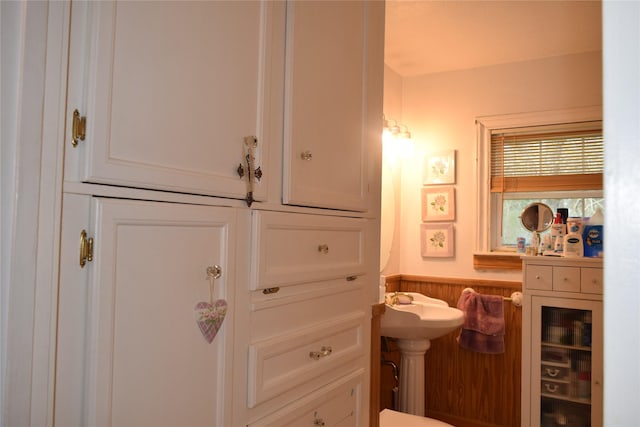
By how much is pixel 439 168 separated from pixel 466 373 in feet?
4.26

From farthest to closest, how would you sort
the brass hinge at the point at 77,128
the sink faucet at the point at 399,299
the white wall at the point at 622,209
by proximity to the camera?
the sink faucet at the point at 399,299 < the brass hinge at the point at 77,128 < the white wall at the point at 622,209

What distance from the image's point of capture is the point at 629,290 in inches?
10.1

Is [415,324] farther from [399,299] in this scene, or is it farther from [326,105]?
[326,105]

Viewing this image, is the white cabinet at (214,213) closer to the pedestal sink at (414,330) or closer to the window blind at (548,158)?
the pedestal sink at (414,330)

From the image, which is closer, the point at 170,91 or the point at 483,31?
the point at 170,91

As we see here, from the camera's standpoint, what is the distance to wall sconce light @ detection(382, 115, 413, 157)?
286 centimetres

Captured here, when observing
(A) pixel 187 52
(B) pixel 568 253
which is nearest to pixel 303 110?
(A) pixel 187 52

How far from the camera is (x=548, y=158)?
9.20 feet

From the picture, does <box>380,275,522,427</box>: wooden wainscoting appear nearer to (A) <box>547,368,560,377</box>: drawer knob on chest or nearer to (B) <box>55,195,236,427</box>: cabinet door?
(A) <box>547,368,560,377</box>: drawer knob on chest

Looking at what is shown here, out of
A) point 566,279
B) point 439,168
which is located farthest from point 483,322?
point 439,168

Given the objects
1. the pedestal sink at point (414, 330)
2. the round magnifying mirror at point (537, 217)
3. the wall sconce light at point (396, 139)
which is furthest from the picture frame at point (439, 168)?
the pedestal sink at point (414, 330)

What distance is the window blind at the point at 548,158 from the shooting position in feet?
8.84

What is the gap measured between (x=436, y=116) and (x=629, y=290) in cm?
293

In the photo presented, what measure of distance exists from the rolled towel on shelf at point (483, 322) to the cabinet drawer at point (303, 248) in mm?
1604
